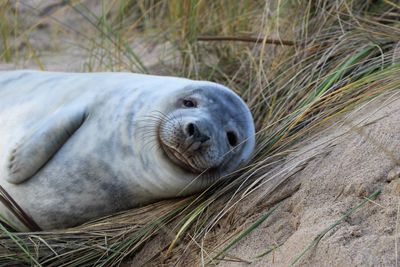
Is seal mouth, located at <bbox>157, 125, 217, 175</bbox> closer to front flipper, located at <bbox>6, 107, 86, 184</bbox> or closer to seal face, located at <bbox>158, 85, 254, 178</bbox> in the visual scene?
seal face, located at <bbox>158, 85, 254, 178</bbox>

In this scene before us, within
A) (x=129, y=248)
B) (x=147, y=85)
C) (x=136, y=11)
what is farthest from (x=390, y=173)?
(x=136, y=11)

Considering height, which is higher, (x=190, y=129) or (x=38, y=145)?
(x=190, y=129)

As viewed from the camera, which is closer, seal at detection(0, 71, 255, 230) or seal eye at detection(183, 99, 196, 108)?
seal at detection(0, 71, 255, 230)

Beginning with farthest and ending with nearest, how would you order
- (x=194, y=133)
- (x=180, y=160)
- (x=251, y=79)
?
1. (x=251, y=79)
2. (x=180, y=160)
3. (x=194, y=133)

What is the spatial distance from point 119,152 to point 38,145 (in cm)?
37

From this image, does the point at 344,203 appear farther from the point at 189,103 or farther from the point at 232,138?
the point at 189,103

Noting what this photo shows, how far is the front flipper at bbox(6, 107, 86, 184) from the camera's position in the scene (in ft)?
12.7

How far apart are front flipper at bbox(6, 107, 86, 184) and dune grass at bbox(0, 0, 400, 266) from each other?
35 cm

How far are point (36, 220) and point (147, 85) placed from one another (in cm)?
83

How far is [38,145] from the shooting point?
3895mm

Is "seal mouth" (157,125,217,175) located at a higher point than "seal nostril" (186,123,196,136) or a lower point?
lower

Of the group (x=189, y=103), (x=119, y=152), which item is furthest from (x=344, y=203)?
(x=119, y=152)

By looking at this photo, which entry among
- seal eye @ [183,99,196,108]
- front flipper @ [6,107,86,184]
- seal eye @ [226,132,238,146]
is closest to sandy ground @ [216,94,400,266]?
seal eye @ [226,132,238,146]

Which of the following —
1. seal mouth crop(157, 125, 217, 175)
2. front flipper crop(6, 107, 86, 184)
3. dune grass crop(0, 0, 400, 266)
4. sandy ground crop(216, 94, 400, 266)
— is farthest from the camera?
front flipper crop(6, 107, 86, 184)
